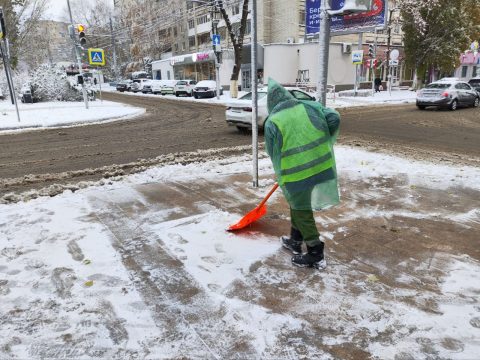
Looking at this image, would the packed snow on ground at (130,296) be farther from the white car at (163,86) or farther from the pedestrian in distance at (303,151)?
the white car at (163,86)

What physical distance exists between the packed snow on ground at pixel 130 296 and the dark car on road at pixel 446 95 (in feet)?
56.3

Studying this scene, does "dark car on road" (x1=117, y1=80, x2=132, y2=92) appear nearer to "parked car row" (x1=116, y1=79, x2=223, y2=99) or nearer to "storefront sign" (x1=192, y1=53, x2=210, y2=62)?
"parked car row" (x1=116, y1=79, x2=223, y2=99)

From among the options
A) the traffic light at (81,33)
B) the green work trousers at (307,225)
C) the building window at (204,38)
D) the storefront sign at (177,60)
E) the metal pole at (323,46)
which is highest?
the building window at (204,38)

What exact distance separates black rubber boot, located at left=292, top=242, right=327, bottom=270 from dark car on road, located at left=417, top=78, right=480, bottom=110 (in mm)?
17829

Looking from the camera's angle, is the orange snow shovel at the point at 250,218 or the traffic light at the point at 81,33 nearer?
the orange snow shovel at the point at 250,218

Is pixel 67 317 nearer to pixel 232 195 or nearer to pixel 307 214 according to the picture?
pixel 307 214

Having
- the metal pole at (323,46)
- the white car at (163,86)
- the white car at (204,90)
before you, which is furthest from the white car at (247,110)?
the white car at (163,86)

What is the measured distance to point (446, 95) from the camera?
1833cm

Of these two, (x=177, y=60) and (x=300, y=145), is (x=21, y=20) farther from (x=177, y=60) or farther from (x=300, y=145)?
(x=300, y=145)

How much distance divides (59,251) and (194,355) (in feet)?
7.24

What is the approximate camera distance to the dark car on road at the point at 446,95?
18.4 m

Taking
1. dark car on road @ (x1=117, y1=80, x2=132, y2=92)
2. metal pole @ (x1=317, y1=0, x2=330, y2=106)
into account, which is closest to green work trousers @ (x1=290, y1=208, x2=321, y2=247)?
metal pole @ (x1=317, y1=0, x2=330, y2=106)

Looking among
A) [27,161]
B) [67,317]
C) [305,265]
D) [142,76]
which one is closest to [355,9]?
[305,265]

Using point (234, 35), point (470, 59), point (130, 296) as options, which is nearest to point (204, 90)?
point (234, 35)
